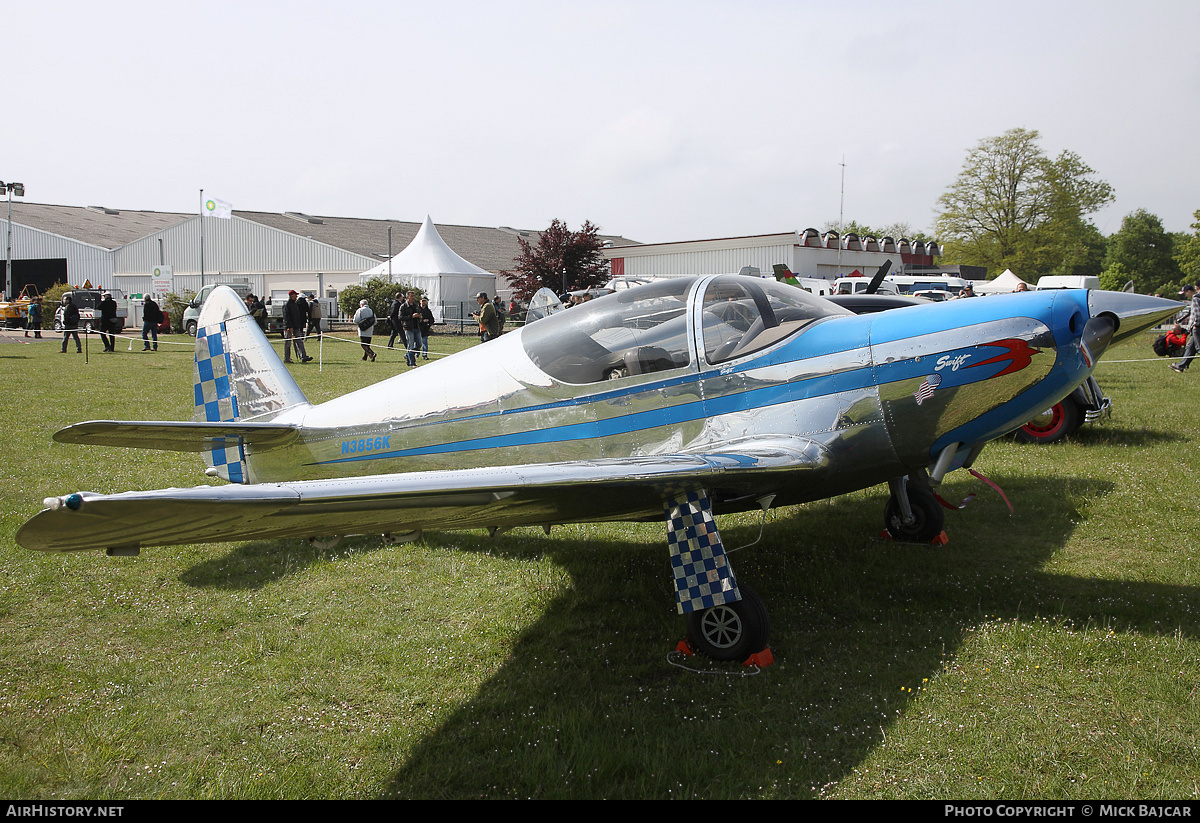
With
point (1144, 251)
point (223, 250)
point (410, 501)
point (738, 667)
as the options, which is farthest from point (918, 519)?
point (1144, 251)

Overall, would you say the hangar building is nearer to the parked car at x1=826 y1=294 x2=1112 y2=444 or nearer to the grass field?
the parked car at x1=826 y1=294 x2=1112 y2=444

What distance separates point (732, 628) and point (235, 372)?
4188 mm

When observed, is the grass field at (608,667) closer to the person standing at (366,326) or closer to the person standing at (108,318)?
the person standing at (366,326)

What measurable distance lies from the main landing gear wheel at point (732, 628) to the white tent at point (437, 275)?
33.6 metres

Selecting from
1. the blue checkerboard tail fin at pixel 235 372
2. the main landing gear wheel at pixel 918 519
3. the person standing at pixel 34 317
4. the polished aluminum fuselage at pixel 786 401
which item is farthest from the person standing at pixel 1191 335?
the person standing at pixel 34 317

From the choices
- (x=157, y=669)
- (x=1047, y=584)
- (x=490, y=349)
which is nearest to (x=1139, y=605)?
(x=1047, y=584)

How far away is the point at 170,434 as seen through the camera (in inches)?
175

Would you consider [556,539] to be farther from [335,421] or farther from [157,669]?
[157,669]

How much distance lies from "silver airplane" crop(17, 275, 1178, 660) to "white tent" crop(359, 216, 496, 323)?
32325 mm

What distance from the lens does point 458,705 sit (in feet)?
12.4

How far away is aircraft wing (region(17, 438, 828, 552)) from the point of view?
2.36 metres

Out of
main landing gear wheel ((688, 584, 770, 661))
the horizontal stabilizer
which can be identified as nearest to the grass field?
main landing gear wheel ((688, 584, 770, 661))

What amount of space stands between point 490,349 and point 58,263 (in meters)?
60.5
